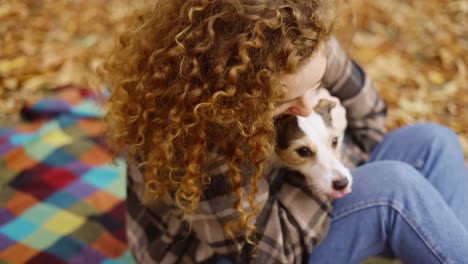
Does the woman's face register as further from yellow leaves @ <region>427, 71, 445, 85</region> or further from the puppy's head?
yellow leaves @ <region>427, 71, 445, 85</region>

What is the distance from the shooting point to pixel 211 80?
1327 millimetres

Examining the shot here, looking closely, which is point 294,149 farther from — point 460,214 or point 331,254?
point 460,214

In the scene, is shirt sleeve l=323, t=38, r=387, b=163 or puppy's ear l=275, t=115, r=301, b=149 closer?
puppy's ear l=275, t=115, r=301, b=149

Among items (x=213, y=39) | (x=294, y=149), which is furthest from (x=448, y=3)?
(x=213, y=39)

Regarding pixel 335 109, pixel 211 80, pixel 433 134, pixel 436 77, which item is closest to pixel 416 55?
pixel 436 77

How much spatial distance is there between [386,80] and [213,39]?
210 cm

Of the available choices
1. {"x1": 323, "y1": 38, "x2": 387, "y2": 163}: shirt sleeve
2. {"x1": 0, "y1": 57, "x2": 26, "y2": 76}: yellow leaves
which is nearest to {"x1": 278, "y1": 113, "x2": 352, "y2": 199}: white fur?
{"x1": 323, "y1": 38, "x2": 387, "y2": 163}: shirt sleeve

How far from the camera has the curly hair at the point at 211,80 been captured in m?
1.29

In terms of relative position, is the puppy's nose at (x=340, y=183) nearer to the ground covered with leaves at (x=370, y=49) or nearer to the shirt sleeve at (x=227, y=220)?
the shirt sleeve at (x=227, y=220)

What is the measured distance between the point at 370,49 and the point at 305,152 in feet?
6.55

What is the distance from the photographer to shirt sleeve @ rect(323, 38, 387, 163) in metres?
1.93

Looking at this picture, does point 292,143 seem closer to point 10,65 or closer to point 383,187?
point 383,187

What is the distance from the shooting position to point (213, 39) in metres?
1.29

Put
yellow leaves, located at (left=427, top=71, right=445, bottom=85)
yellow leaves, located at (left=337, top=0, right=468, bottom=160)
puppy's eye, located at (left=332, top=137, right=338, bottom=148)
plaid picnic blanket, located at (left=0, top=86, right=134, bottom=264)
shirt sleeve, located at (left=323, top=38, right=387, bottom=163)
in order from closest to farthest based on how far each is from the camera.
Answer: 1. puppy's eye, located at (left=332, top=137, right=338, bottom=148)
2. shirt sleeve, located at (left=323, top=38, right=387, bottom=163)
3. plaid picnic blanket, located at (left=0, top=86, right=134, bottom=264)
4. yellow leaves, located at (left=337, top=0, right=468, bottom=160)
5. yellow leaves, located at (left=427, top=71, right=445, bottom=85)
